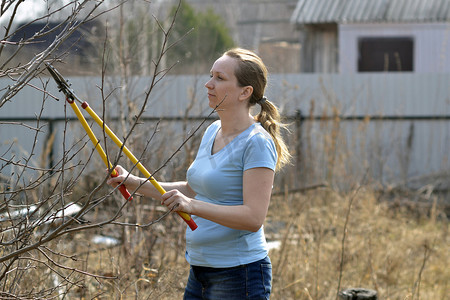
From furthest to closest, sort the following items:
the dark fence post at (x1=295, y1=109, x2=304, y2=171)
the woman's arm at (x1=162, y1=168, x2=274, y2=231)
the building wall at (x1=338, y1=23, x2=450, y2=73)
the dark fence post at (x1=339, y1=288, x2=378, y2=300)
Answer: the building wall at (x1=338, y1=23, x2=450, y2=73)
the dark fence post at (x1=295, y1=109, x2=304, y2=171)
the dark fence post at (x1=339, y1=288, x2=378, y2=300)
the woman's arm at (x1=162, y1=168, x2=274, y2=231)

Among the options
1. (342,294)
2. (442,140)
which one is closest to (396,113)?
(442,140)

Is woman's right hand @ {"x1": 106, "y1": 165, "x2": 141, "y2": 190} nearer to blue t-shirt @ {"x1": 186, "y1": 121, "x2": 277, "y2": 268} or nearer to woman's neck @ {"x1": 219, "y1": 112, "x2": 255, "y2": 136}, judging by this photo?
blue t-shirt @ {"x1": 186, "y1": 121, "x2": 277, "y2": 268}

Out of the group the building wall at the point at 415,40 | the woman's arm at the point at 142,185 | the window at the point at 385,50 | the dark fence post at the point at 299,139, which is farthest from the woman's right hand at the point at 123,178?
the window at the point at 385,50

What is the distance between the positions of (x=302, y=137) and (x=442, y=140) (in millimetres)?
2601

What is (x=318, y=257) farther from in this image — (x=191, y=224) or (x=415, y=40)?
(x=415, y=40)

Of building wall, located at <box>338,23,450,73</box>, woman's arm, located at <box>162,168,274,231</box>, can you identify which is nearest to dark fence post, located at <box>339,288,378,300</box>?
woman's arm, located at <box>162,168,274,231</box>

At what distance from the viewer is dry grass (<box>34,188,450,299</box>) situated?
395 centimetres

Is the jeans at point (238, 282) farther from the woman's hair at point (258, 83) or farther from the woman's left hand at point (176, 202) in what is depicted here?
the woman's hair at point (258, 83)

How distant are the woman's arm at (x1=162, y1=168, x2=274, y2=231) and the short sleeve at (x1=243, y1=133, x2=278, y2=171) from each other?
0.8 inches

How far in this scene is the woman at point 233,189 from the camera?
2.40m

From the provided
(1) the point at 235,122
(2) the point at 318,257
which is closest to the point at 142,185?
(1) the point at 235,122

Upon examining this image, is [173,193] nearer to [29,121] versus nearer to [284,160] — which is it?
[284,160]

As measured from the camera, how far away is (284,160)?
2.76 m

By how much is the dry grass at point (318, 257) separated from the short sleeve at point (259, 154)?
1.10 m
